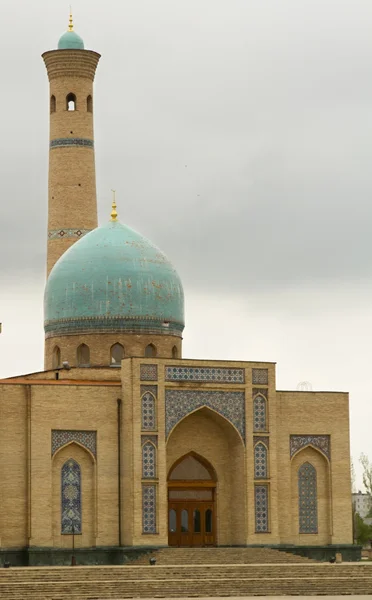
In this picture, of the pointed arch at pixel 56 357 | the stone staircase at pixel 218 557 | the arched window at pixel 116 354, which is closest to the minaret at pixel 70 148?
the pointed arch at pixel 56 357

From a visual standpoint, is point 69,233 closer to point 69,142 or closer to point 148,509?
point 69,142

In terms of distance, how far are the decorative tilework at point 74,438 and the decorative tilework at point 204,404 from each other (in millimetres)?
1587

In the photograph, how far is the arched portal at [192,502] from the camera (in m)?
37.3

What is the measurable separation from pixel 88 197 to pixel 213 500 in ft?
33.6

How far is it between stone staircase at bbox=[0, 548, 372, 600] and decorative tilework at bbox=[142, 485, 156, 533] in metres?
2.07

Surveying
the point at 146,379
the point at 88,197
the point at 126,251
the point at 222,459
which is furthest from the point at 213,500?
the point at 88,197

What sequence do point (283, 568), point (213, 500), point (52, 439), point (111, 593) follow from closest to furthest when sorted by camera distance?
1. point (111, 593)
2. point (283, 568)
3. point (52, 439)
4. point (213, 500)

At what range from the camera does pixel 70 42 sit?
4500 centimetres

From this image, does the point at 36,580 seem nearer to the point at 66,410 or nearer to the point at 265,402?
the point at 66,410

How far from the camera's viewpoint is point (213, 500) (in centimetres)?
3766

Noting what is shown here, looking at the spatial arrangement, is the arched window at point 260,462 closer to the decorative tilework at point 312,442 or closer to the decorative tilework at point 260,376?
the decorative tilework at point 312,442

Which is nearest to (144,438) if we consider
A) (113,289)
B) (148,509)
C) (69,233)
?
(148,509)

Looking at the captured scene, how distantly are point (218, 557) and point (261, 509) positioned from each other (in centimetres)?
198

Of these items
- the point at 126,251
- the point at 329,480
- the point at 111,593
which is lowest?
the point at 111,593
